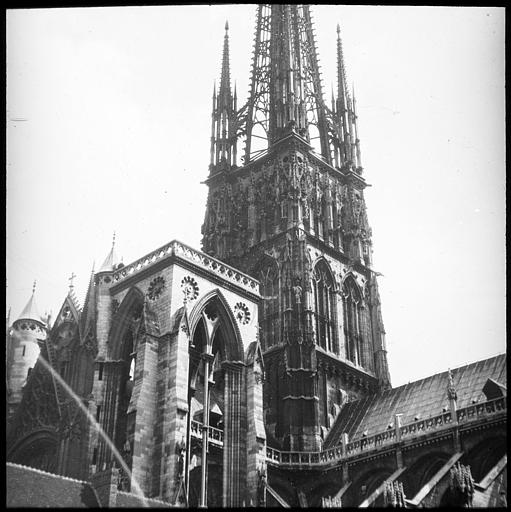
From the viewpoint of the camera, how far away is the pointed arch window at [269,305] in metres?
56.2

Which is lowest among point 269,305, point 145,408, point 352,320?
point 145,408

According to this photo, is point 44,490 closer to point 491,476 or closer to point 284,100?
point 491,476

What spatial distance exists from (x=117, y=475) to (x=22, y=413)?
40.1 ft

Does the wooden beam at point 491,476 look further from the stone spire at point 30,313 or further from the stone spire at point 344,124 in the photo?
the stone spire at point 344,124

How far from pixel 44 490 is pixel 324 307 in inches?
1092

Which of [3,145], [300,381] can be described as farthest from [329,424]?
[3,145]

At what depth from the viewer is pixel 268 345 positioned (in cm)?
5603

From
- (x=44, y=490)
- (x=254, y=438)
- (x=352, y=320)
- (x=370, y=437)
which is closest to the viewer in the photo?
(x=44, y=490)

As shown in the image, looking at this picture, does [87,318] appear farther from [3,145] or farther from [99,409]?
[3,145]

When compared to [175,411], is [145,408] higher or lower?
higher

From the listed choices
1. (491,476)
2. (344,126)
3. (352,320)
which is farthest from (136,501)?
(344,126)

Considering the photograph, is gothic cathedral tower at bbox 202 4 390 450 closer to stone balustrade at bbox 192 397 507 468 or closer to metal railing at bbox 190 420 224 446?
stone balustrade at bbox 192 397 507 468

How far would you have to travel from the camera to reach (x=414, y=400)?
2013 inches

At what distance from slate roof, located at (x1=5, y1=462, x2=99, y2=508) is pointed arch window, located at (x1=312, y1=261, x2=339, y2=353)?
23.6 meters
